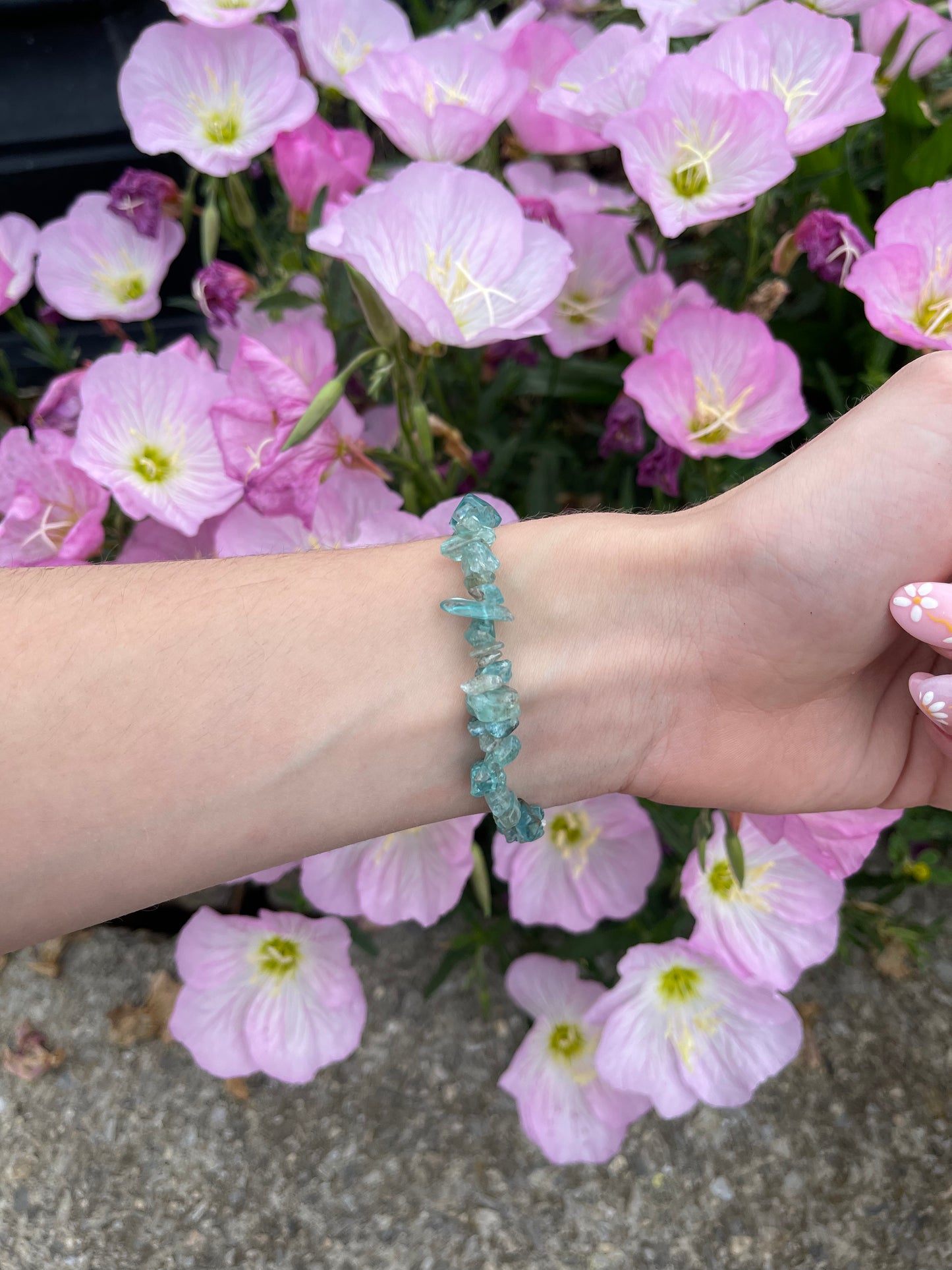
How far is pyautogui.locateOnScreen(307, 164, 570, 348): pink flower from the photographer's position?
87 centimetres

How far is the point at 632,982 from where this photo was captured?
3.37ft

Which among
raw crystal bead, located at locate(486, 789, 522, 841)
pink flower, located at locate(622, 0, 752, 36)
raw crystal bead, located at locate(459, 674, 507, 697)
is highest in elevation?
pink flower, located at locate(622, 0, 752, 36)

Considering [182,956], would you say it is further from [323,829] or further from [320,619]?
[320,619]

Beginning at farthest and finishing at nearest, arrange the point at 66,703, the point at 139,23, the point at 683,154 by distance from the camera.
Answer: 1. the point at 139,23
2. the point at 683,154
3. the point at 66,703

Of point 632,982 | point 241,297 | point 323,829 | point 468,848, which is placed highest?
point 241,297

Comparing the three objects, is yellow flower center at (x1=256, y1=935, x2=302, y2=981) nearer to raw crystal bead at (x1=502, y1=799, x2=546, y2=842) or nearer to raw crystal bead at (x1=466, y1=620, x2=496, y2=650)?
raw crystal bead at (x1=502, y1=799, x2=546, y2=842)

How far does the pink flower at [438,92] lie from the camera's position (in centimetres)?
95

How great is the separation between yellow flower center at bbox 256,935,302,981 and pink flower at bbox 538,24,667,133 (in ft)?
3.00

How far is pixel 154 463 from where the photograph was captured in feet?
3.42

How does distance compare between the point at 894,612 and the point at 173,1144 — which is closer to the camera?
the point at 894,612

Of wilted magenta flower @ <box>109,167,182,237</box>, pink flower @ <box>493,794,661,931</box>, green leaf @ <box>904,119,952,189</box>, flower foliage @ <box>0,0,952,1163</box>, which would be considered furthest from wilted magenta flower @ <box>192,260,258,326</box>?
green leaf @ <box>904,119,952,189</box>

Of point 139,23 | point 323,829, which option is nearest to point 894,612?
point 323,829

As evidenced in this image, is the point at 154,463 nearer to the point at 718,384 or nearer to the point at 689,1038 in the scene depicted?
the point at 718,384

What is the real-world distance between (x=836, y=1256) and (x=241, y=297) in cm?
130
